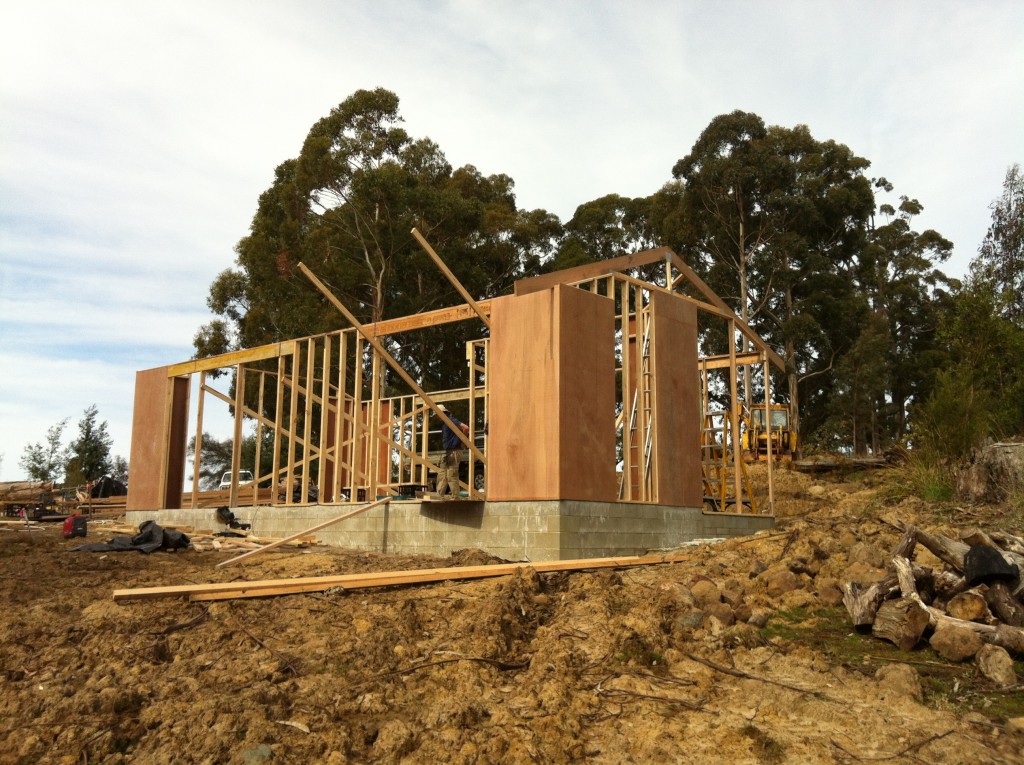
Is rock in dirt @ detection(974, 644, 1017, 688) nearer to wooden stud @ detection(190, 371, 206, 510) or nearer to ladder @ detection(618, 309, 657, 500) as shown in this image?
ladder @ detection(618, 309, 657, 500)

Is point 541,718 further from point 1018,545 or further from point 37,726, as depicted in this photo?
point 1018,545

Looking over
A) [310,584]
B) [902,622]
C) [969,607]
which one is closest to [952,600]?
[969,607]

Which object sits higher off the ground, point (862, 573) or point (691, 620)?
point (862, 573)

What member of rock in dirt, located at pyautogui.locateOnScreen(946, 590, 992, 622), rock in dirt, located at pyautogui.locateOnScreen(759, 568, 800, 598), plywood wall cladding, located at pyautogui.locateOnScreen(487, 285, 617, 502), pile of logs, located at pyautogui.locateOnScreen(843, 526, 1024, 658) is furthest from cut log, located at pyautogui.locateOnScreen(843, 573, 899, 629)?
plywood wall cladding, located at pyautogui.locateOnScreen(487, 285, 617, 502)

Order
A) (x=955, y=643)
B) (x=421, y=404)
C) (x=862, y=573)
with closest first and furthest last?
(x=955, y=643)
(x=862, y=573)
(x=421, y=404)

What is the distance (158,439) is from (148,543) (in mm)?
5561

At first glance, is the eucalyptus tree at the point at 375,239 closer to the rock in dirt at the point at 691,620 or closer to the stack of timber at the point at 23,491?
the stack of timber at the point at 23,491

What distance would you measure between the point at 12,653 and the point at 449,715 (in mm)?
3119

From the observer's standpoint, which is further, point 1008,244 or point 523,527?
point 1008,244

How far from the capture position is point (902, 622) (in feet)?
17.5

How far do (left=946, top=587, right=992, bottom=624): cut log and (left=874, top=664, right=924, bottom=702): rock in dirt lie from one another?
83 cm

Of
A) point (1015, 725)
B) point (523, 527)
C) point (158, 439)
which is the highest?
point (158, 439)

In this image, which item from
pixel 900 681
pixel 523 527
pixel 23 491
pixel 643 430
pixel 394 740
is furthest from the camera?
pixel 23 491

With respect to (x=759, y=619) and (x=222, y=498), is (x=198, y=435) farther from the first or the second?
(x=759, y=619)
